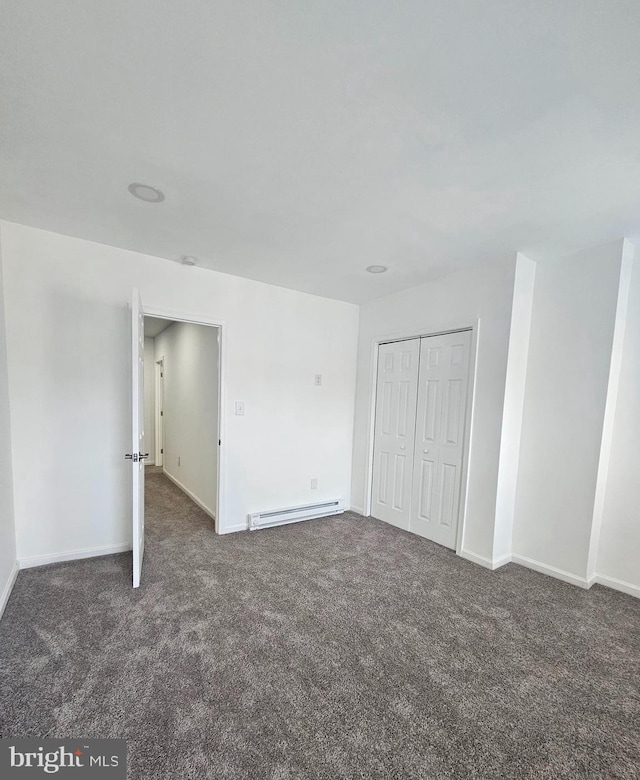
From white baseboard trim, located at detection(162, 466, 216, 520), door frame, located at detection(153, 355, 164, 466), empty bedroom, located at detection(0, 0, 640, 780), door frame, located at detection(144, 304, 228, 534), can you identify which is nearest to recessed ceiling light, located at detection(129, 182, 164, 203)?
empty bedroom, located at detection(0, 0, 640, 780)

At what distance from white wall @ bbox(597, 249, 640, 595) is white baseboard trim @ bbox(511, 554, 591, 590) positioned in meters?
0.21

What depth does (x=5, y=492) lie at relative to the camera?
7.39 ft

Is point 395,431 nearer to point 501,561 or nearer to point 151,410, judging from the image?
point 501,561

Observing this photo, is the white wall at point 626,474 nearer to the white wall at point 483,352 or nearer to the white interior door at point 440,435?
the white wall at point 483,352

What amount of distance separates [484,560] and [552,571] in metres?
0.50

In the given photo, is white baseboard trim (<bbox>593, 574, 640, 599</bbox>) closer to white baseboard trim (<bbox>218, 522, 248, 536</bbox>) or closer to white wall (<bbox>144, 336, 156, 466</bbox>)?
white baseboard trim (<bbox>218, 522, 248, 536</bbox>)

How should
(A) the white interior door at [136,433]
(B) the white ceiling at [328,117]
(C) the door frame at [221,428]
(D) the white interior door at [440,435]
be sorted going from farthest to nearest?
(C) the door frame at [221,428]
(D) the white interior door at [440,435]
(A) the white interior door at [136,433]
(B) the white ceiling at [328,117]

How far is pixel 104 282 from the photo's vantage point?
107 inches

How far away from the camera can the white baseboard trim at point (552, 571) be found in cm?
254

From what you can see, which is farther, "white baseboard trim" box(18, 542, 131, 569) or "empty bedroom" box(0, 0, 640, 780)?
"white baseboard trim" box(18, 542, 131, 569)

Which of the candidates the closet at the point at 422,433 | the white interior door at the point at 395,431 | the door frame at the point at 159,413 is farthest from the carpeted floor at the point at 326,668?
the door frame at the point at 159,413

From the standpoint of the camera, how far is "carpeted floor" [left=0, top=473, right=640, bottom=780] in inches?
51.2

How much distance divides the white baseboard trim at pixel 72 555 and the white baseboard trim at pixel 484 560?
2894mm

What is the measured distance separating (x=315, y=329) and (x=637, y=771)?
3.55 meters
